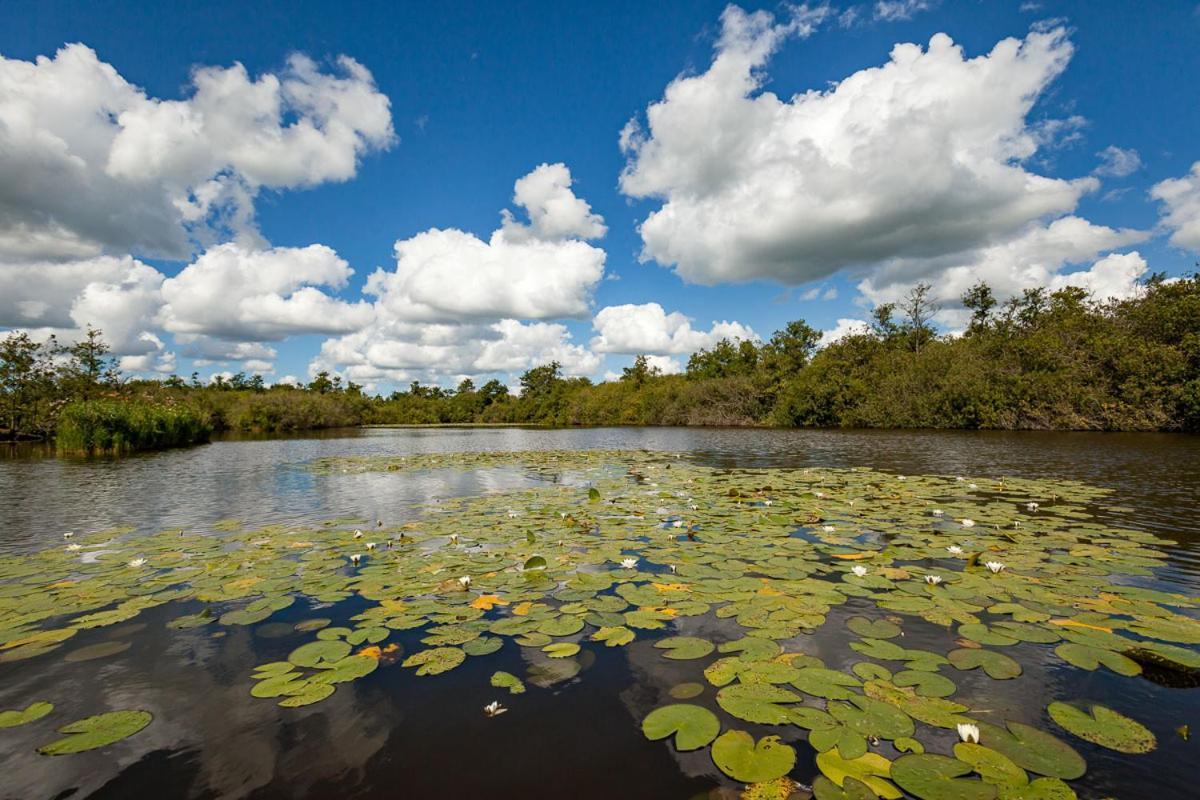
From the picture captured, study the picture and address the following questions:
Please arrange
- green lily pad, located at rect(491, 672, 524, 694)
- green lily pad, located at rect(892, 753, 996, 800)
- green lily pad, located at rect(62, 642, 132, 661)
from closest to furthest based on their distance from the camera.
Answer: green lily pad, located at rect(892, 753, 996, 800) → green lily pad, located at rect(491, 672, 524, 694) → green lily pad, located at rect(62, 642, 132, 661)

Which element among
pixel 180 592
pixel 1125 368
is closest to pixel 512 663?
pixel 180 592

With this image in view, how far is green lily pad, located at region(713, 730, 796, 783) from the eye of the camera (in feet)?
7.93

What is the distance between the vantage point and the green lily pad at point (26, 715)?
9.74 feet

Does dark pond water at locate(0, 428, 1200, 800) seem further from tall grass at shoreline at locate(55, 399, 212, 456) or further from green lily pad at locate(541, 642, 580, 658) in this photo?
tall grass at shoreline at locate(55, 399, 212, 456)

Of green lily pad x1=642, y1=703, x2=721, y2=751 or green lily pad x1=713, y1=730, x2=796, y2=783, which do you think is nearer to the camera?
green lily pad x1=713, y1=730, x2=796, y2=783

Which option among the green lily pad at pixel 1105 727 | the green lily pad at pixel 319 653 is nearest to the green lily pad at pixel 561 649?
the green lily pad at pixel 319 653

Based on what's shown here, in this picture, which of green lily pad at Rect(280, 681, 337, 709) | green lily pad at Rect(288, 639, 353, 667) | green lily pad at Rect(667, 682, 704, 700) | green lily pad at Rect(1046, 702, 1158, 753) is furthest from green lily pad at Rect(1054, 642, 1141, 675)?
green lily pad at Rect(288, 639, 353, 667)

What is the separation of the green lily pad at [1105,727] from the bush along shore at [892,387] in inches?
1210

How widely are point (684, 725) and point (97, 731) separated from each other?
10.9 feet

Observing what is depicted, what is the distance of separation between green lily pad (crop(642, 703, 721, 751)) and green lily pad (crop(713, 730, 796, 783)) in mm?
84

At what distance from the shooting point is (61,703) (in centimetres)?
319

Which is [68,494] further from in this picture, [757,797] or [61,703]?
[757,797]

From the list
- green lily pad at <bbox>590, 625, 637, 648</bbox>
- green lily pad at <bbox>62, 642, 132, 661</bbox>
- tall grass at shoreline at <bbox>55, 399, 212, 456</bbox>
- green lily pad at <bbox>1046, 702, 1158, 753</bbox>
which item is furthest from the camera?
tall grass at shoreline at <bbox>55, 399, 212, 456</bbox>

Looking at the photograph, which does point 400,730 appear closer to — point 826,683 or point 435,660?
point 435,660
